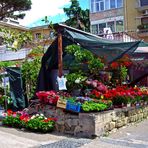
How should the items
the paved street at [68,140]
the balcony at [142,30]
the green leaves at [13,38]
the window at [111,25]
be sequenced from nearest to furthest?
the paved street at [68,140], the green leaves at [13,38], the balcony at [142,30], the window at [111,25]

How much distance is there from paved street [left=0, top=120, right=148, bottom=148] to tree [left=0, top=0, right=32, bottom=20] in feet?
86.8

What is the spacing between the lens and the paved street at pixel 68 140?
861 cm

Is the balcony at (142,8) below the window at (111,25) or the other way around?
the other way around

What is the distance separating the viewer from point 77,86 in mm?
12062

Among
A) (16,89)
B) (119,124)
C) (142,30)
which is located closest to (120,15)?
(142,30)

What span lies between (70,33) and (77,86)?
196 cm

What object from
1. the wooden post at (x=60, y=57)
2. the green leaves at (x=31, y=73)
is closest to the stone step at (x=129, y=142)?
the wooden post at (x=60, y=57)

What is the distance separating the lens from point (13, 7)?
36281 mm

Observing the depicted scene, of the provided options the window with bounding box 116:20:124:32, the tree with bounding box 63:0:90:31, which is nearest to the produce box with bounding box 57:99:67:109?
the window with bounding box 116:20:124:32

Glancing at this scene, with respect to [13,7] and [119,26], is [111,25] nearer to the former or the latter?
[119,26]

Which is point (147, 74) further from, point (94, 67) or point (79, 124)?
point (79, 124)

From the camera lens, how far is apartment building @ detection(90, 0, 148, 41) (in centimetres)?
3662

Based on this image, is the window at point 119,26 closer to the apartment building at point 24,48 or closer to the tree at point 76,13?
the tree at point 76,13

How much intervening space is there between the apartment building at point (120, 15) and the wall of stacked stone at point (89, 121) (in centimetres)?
2577
